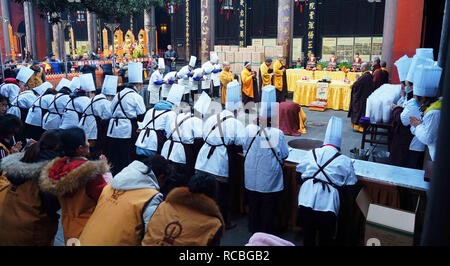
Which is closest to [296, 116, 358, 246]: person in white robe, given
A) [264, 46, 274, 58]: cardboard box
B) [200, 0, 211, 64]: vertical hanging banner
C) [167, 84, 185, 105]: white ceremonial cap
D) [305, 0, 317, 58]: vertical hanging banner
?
[167, 84, 185, 105]: white ceremonial cap

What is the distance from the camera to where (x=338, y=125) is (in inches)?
129

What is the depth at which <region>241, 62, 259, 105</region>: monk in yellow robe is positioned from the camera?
1035cm

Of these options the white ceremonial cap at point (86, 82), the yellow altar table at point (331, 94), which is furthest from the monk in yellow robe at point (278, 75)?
the white ceremonial cap at point (86, 82)

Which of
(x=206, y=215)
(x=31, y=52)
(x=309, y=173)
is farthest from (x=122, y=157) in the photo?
(x=31, y=52)

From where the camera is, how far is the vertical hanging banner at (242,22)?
19941mm

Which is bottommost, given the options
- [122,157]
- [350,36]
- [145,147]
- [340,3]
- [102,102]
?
[122,157]

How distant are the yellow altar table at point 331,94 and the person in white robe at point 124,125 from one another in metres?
6.84

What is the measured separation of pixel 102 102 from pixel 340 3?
1651 centimetres

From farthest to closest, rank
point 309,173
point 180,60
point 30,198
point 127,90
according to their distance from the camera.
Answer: point 180,60 → point 127,90 → point 309,173 → point 30,198

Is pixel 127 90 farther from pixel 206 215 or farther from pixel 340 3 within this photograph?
pixel 340 3

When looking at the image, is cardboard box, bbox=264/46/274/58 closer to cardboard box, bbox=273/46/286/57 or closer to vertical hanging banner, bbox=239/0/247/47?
cardboard box, bbox=273/46/286/57

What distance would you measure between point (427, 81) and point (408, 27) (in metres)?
6.20

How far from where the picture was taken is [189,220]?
2090mm
